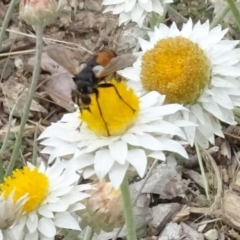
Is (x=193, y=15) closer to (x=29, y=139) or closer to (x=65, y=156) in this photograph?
(x=29, y=139)

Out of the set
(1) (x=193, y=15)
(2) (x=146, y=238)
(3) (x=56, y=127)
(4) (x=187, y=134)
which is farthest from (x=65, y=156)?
(1) (x=193, y=15)

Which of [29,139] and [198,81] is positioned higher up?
[198,81]

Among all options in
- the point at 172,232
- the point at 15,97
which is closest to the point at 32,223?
the point at 172,232

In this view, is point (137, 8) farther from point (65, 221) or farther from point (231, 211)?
point (65, 221)

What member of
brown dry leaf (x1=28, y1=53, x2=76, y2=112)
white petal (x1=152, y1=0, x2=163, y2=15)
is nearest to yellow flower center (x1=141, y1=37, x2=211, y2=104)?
white petal (x1=152, y1=0, x2=163, y2=15)

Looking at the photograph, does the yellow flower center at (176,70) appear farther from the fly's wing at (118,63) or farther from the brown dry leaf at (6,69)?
the brown dry leaf at (6,69)
